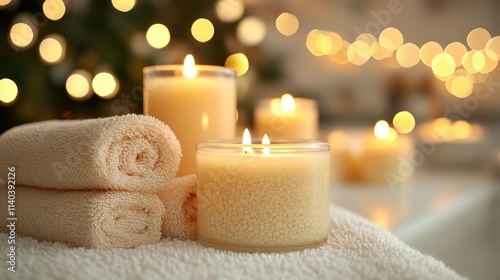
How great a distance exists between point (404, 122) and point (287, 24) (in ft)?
2.12

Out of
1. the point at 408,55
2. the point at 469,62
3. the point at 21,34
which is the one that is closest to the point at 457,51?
the point at 469,62

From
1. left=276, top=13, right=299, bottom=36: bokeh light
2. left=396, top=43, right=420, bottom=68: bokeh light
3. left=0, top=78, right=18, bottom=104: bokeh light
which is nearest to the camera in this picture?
left=0, top=78, right=18, bottom=104: bokeh light

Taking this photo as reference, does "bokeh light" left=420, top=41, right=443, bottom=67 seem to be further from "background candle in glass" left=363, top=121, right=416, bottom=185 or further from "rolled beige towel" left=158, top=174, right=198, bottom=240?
"rolled beige towel" left=158, top=174, right=198, bottom=240

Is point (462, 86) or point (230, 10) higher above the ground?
point (230, 10)

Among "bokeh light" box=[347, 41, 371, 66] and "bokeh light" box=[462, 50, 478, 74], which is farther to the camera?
"bokeh light" box=[347, 41, 371, 66]

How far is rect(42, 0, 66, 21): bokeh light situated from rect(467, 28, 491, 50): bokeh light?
59.0 inches

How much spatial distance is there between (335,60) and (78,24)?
1.23 m

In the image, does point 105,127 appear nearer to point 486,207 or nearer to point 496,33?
point 486,207

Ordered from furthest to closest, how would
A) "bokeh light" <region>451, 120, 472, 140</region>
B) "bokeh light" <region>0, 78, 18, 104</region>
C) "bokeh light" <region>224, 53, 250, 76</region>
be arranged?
"bokeh light" <region>451, 120, 472, 140</region>
"bokeh light" <region>224, 53, 250, 76</region>
"bokeh light" <region>0, 78, 18, 104</region>

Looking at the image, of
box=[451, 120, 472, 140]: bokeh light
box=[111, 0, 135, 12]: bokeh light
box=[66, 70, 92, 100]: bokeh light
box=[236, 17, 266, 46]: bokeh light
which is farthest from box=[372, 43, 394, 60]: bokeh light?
box=[66, 70, 92, 100]: bokeh light

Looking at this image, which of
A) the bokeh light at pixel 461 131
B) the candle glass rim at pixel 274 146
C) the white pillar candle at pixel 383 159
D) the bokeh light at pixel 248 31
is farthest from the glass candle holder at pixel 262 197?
the bokeh light at pixel 461 131

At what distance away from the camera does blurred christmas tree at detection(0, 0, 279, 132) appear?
1184 millimetres

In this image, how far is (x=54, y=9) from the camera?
1231 millimetres

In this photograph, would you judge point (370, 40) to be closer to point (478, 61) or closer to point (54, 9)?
point (478, 61)
